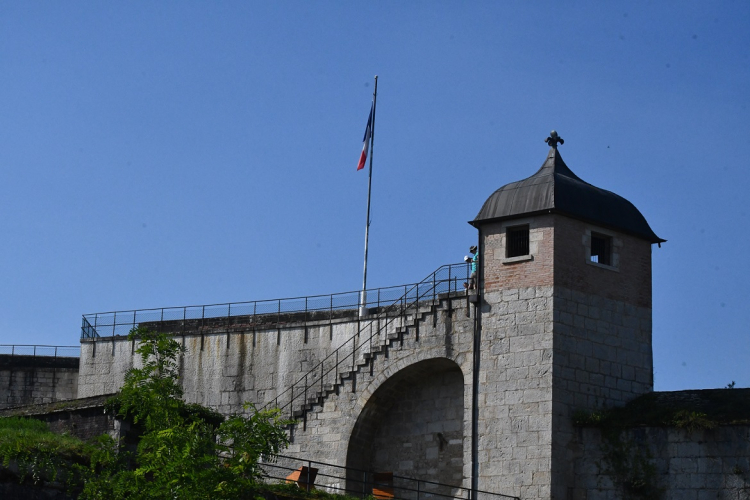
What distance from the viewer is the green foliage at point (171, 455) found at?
23125 mm

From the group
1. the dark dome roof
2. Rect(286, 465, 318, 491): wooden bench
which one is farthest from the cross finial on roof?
Rect(286, 465, 318, 491): wooden bench

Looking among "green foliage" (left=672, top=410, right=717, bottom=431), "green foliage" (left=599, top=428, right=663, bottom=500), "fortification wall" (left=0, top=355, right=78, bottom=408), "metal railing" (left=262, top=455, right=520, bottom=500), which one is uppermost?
"fortification wall" (left=0, top=355, right=78, bottom=408)

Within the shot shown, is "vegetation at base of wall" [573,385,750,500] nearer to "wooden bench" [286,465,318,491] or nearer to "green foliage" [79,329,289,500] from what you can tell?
"wooden bench" [286,465,318,491]

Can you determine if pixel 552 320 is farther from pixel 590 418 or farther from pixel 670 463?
pixel 670 463

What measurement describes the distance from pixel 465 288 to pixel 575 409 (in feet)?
14.8

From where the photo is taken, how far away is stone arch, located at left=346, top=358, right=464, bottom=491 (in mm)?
34406

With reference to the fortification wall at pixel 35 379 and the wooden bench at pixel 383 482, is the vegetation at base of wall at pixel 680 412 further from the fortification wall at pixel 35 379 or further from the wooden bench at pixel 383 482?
the fortification wall at pixel 35 379

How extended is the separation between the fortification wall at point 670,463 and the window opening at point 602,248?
15.0 feet

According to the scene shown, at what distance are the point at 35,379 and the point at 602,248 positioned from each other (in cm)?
2181

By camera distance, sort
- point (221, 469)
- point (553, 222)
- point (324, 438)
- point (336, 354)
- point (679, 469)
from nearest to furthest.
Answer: point (221, 469) < point (679, 469) < point (553, 222) < point (324, 438) < point (336, 354)

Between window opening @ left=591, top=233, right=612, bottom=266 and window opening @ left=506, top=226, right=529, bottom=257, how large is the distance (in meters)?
1.70

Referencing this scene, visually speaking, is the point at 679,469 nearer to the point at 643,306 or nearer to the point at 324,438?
the point at 643,306

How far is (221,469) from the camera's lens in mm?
23578

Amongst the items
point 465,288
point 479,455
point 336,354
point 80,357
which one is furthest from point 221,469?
point 80,357
